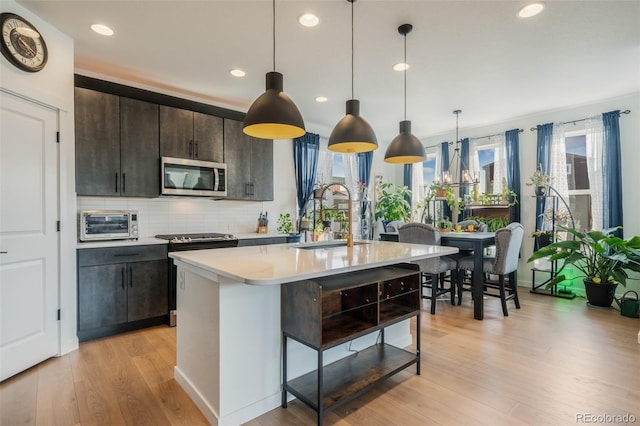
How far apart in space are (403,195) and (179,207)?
13.9 feet

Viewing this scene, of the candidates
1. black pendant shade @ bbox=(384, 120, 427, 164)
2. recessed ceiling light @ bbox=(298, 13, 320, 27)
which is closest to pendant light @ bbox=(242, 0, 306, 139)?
recessed ceiling light @ bbox=(298, 13, 320, 27)

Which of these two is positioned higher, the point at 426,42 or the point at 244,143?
the point at 426,42

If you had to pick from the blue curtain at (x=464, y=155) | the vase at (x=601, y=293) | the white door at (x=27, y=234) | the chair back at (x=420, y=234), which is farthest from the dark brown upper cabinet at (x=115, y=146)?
the vase at (x=601, y=293)

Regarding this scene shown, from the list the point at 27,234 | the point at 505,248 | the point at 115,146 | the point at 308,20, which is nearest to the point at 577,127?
the point at 505,248

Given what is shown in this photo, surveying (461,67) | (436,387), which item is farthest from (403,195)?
(436,387)

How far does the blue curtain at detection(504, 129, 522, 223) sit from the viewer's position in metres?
5.19

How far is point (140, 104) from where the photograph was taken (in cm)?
354

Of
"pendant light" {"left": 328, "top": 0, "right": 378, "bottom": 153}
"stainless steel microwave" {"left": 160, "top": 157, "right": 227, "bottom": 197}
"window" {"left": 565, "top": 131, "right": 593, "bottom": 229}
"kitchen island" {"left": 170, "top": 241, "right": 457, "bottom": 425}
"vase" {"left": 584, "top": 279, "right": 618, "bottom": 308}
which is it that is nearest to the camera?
"kitchen island" {"left": 170, "top": 241, "right": 457, "bottom": 425}

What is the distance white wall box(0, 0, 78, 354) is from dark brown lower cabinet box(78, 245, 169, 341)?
0.14m

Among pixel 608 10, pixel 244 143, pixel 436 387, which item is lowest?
pixel 436 387

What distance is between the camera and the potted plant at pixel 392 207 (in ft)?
19.9

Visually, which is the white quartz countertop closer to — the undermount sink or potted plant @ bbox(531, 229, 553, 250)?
the undermount sink

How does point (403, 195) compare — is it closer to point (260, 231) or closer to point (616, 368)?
point (260, 231)

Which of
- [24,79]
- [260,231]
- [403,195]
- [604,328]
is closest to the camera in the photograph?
[24,79]
